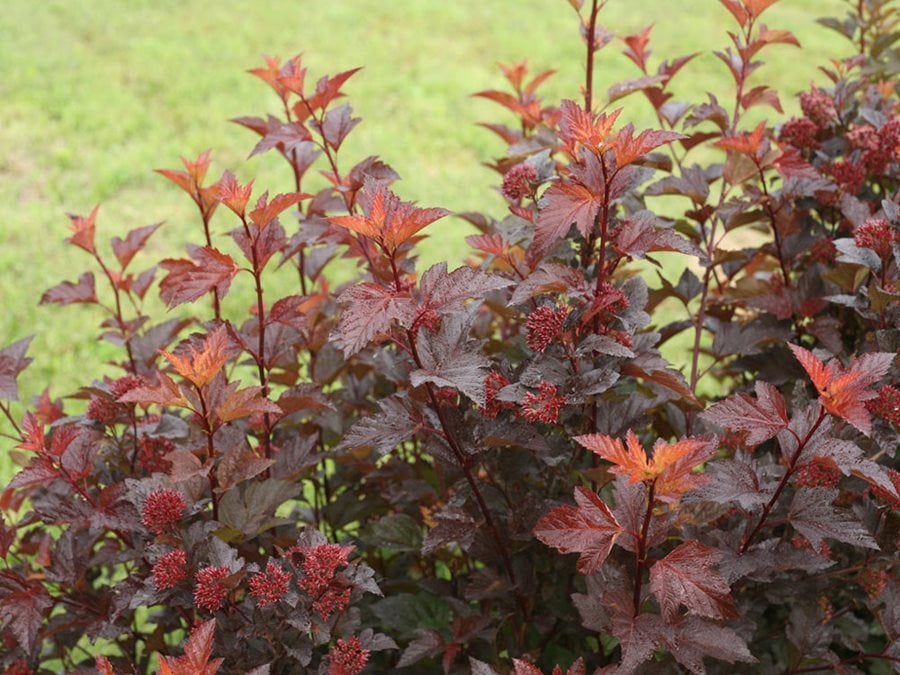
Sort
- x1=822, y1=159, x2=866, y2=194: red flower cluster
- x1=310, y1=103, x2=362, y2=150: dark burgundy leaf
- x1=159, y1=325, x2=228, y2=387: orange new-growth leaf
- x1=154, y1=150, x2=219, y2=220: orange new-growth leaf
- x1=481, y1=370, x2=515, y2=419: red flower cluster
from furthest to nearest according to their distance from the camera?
1. x1=822, y1=159, x2=866, y2=194: red flower cluster
2. x1=310, y1=103, x2=362, y2=150: dark burgundy leaf
3. x1=154, y1=150, x2=219, y2=220: orange new-growth leaf
4. x1=481, y1=370, x2=515, y2=419: red flower cluster
5. x1=159, y1=325, x2=228, y2=387: orange new-growth leaf

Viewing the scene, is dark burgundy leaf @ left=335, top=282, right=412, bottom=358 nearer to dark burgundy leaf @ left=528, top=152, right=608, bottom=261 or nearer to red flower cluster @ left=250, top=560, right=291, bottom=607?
dark burgundy leaf @ left=528, top=152, right=608, bottom=261

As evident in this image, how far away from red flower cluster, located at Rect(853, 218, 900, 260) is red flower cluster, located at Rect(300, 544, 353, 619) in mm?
1015

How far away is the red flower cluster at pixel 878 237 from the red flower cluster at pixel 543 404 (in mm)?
652

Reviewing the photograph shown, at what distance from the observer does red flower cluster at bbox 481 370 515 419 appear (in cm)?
145

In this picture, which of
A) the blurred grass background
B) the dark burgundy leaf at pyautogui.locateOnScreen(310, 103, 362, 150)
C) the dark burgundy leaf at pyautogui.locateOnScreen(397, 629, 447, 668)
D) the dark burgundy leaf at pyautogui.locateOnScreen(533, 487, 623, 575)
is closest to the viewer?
the dark burgundy leaf at pyautogui.locateOnScreen(533, 487, 623, 575)

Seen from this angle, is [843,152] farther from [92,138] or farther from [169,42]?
[169,42]

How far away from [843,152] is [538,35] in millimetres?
5421

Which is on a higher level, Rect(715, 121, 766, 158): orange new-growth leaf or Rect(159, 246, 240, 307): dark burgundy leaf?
Rect(715, 121, 766, 158): orange new-growth leaf

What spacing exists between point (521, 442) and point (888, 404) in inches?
22.2

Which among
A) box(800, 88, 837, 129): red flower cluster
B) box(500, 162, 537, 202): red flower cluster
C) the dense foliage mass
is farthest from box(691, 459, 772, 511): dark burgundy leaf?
box(800, 88, 837, 129): red flower cluster

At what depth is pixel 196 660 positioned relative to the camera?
1.21 m

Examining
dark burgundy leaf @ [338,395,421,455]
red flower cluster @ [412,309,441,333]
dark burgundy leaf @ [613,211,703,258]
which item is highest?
dark burgundy leaf @ [613,211,703,258]

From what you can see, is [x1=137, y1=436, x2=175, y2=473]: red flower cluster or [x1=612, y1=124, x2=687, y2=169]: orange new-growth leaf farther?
[x1=137, y1=436, x2=175, y2=473]: red flower cluster

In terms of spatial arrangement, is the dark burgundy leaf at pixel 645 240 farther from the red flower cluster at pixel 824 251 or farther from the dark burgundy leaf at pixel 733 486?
the red flower cluster at pixel 824 251
